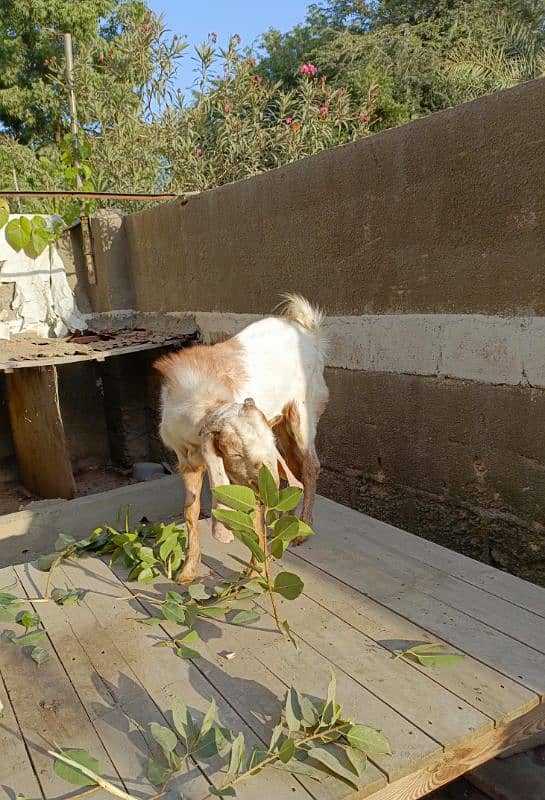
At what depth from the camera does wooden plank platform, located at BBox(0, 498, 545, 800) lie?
166cm

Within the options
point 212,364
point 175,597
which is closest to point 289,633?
point 175,597

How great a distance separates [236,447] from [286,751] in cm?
103

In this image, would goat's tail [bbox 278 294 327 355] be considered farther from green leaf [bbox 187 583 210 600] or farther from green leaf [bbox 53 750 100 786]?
green leaf [bbox 53 750 100 786]

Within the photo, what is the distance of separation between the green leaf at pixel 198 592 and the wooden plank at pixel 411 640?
40cm

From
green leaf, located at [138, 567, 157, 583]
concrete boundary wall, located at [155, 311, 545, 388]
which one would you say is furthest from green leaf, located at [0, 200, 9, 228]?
Answer: green leaf, located at [138, 567, 157, 583]

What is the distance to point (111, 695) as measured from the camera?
1.95 m

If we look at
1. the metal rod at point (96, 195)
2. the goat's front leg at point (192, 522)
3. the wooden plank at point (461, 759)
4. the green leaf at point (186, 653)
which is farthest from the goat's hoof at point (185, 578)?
the metal rod at point (96, 195)

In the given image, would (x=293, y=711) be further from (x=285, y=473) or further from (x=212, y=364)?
(x=212, y=364)

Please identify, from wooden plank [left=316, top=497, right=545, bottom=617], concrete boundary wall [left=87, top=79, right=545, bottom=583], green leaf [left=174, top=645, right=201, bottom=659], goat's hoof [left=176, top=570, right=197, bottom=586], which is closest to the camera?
green leaf [left=174, top=645, right=201, bottom=659]

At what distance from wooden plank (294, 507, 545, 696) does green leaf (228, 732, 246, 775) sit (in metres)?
0.83

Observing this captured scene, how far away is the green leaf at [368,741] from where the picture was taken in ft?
5.35

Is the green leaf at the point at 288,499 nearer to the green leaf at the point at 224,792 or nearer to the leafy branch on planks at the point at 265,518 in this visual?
the leafy branch on planks at the point at 265,518

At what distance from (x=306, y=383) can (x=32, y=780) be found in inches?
85.0

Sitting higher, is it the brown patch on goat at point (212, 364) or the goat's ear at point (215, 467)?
the brown patch on goat at point (212, 364)
